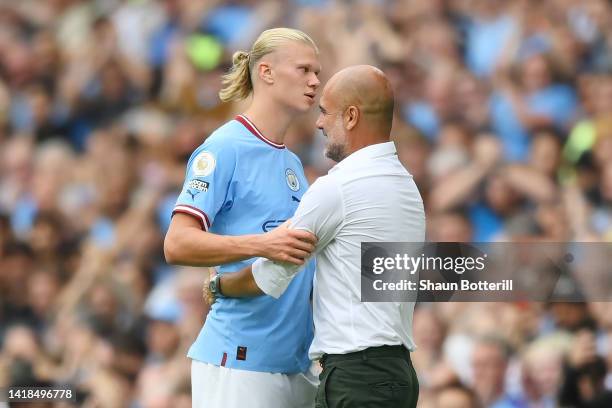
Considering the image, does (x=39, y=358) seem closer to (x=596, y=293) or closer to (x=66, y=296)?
(x=66, y=296)

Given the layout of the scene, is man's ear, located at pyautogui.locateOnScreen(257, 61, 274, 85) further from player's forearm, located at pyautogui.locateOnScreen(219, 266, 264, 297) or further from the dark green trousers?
the dark green trousers

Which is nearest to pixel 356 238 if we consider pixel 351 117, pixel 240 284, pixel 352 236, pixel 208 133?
pixel 352 236

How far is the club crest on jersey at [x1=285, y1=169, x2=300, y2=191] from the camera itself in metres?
4.30

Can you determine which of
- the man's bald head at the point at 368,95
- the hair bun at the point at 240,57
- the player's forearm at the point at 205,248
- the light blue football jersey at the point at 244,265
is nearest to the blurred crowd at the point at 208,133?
the light blue football jersey at the point at 244,265

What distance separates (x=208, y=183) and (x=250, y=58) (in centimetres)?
69

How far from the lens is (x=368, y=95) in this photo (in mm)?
3795

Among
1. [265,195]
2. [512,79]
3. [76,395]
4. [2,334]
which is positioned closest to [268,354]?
[265,195]

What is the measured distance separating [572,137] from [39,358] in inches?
160

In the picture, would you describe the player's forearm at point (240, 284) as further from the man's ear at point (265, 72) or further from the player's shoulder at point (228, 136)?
the man's ear at point (265, 72)

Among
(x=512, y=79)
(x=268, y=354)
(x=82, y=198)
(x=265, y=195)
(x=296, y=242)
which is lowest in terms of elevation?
(x=268, y=354)

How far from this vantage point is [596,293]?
6.52 meters

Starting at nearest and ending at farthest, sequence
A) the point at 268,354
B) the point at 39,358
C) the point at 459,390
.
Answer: the point at 268,354 → the point at 459,390 → the point at 39,358

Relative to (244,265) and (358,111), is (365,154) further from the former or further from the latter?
(244,265)

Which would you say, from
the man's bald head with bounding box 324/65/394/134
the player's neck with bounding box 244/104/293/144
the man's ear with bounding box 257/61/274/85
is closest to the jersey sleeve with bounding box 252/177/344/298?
the man's bald head with bounding box 324/65/394/134
